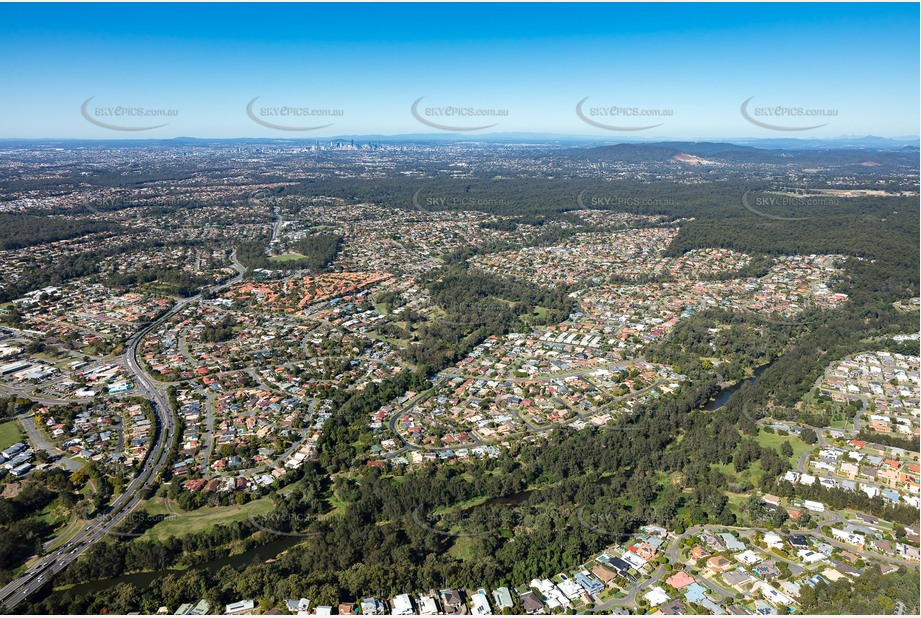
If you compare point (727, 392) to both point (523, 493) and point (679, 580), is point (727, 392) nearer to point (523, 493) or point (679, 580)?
point (523, 493)

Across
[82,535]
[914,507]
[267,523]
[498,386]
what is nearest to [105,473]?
[82,535]

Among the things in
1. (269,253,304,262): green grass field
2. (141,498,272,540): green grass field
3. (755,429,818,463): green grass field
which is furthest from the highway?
(269,253,304,262): green grass field

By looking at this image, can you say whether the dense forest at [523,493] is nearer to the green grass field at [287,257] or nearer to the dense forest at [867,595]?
the dense forest at [867,595]

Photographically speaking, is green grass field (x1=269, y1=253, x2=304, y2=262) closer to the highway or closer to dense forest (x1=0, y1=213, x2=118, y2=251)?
dense forest (x1=0, y1=213, x2=118, y2=251)

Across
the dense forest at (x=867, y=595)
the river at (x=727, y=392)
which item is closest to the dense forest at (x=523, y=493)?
the dense forest at (x=867, y=595)

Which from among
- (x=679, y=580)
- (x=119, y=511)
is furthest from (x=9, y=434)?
(x=679, y=580)

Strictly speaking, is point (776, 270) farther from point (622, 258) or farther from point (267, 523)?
point (267, 523)

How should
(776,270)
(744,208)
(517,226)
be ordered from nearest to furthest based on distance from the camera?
(776,270) → (517,226) → (744,208)
